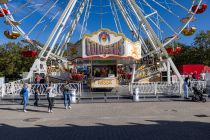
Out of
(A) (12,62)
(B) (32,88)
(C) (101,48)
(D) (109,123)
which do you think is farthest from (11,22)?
(A) (12,62)

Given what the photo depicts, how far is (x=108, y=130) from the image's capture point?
9344 millimetres

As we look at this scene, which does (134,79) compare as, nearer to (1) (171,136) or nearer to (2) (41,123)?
(2) (41,123)

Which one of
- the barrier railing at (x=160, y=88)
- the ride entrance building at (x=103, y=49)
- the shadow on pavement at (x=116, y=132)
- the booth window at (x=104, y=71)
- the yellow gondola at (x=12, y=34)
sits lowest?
the shadow on pavement at (x=116, y=132)

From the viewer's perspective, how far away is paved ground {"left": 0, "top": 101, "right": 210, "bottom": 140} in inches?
337

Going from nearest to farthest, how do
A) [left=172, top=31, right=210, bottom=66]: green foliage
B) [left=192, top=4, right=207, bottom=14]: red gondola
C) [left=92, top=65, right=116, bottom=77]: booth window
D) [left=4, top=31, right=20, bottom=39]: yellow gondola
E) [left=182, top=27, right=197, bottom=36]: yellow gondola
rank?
[left=92, top=65, right=116, bottom=77]: booth window, [left=4, top=31, right=20, bottom=39]: yellow gondola, [left=192, top=4, right=207, bottom=14]: red gondola, [left=182, top=27, right=197, bottom=36]: yellow gondola, [left=172, top=31, right=210, bottom=66]: green foliage

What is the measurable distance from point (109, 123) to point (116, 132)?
1676 millimetres

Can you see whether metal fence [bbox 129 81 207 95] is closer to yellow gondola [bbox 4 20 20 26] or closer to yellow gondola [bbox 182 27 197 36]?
yellow gondola [bbox 182 27 197 36]

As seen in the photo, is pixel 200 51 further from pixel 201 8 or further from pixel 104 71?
pixel 104 71

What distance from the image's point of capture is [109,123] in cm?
1066

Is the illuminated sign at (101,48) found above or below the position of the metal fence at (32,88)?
above

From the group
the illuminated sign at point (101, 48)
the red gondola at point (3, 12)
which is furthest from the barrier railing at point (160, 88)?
the red gondola at point (3, 12)

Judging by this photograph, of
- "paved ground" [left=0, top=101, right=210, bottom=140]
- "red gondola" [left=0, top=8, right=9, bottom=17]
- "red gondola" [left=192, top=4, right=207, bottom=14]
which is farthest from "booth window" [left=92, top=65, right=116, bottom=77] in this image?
"red gondola" [left=0, top=8, right=9, bottom=17]

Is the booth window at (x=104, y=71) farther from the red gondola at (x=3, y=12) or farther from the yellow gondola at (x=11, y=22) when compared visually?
the red gondola at (x=3, y=12)

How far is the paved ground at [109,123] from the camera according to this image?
8.55 meters
